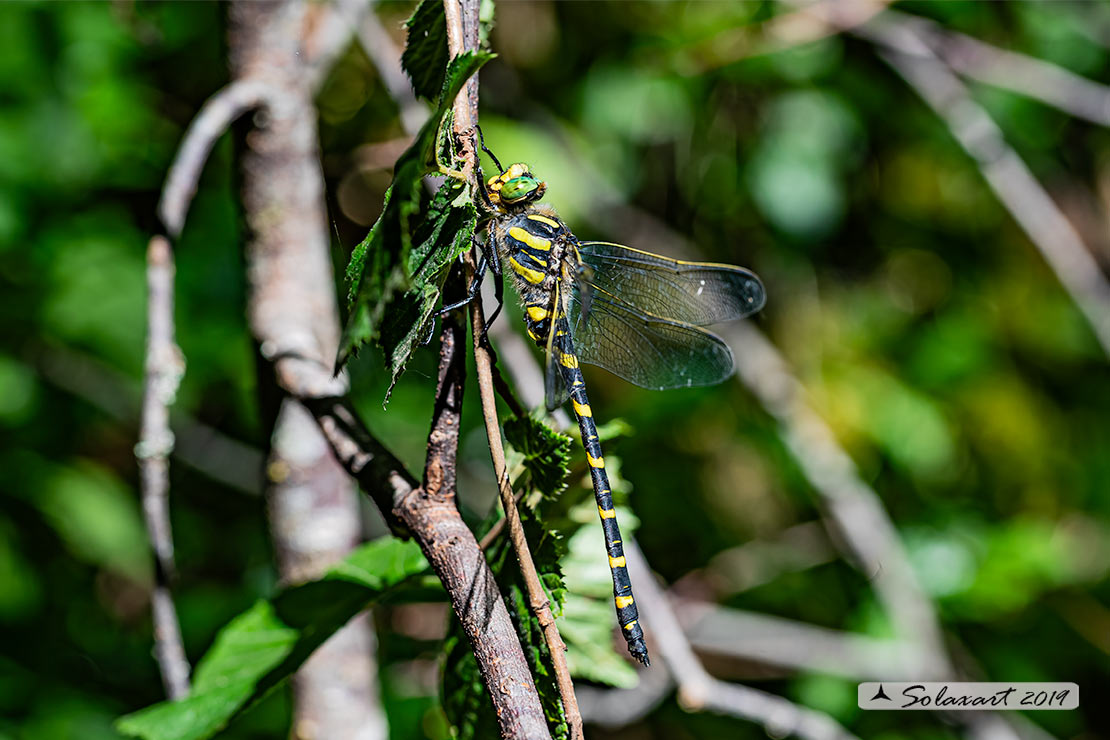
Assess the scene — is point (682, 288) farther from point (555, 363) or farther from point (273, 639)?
point (273, 639)

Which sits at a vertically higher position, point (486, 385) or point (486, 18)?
point (486, 18)

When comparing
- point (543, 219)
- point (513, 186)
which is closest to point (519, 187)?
point (513, 186)

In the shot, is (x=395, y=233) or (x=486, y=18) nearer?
(x=395, y=233)

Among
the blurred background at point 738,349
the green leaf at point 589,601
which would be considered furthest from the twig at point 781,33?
the green leaf at point 589,601

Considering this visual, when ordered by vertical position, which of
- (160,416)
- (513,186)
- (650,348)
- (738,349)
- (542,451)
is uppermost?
(738,349)

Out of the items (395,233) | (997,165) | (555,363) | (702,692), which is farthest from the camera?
(997,165)

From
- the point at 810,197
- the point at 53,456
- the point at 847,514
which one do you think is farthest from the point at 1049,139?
the point at 53,456

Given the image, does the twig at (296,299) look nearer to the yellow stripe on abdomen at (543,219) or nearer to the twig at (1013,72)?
the yellow stripe on abdomen at (543,219)

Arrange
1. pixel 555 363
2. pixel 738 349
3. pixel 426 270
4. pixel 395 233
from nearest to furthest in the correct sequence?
pixel 395 233, pixel 426 270, pixel 555 363, pixel 738 349
